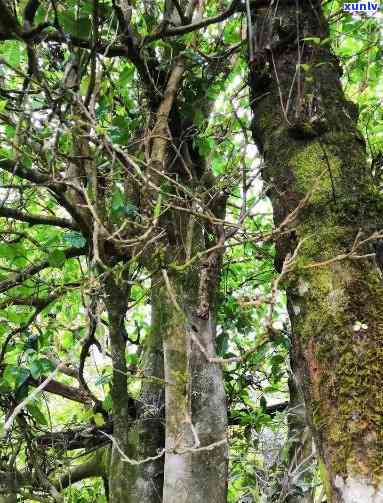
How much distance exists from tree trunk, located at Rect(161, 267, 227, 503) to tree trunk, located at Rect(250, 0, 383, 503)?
586 mm

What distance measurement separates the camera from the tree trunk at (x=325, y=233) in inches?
46.4

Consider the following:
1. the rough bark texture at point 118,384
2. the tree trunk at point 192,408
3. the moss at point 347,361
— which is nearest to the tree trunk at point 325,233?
the moss at point 347,361

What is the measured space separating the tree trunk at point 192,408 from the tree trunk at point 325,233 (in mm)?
586

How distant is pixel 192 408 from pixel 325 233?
1.02 m

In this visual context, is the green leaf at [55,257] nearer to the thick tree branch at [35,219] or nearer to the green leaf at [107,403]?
the thick tree branch at [35,219]

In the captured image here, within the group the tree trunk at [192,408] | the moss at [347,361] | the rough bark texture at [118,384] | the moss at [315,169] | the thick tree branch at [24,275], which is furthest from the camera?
the thick tree branch at [24,275]

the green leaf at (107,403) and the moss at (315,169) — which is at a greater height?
the moss at (315,169)

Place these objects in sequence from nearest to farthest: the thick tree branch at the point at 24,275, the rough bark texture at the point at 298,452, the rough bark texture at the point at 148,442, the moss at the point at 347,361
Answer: the moss at the point at 347,361, the rough bark texture at the point at 148,442, the thick tree branch at the point at 24,275, the rough bark texture at the point at 298,452

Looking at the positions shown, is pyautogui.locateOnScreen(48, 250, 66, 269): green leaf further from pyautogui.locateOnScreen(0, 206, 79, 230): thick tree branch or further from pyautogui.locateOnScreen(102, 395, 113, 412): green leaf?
pyautogui.locateOnScreen(102, 395, 113, 412): green leaf

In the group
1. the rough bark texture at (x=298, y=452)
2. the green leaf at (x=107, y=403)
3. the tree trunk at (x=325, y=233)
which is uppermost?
the tree trunk at (x=325, y=233)

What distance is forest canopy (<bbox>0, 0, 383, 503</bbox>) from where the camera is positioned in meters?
1.30

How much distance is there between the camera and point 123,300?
6.72 ft

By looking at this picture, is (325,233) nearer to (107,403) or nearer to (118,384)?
(118,384)

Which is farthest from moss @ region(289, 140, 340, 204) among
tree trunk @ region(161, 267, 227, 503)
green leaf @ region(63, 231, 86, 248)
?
green leaf @ region(63, 231, 86, 248)
